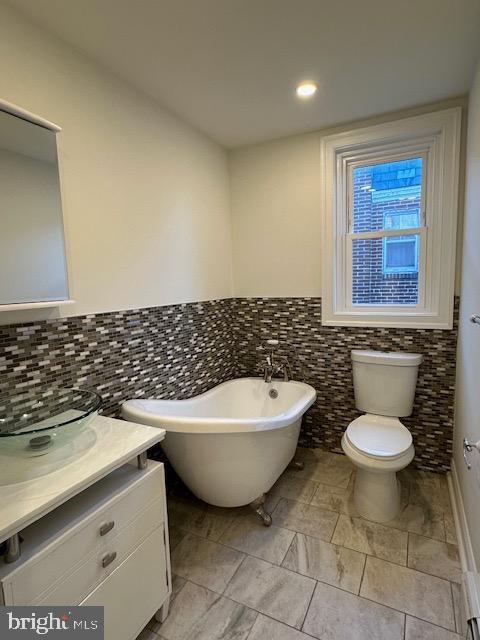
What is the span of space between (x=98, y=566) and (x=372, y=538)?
142 centimetres

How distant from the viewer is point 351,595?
147cm

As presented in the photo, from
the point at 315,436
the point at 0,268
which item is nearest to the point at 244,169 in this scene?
the point at 0,268

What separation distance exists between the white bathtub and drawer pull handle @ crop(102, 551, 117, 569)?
0.56 metres

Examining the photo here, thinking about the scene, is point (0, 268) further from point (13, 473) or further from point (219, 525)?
point (219, 525)

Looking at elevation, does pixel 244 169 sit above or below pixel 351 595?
above

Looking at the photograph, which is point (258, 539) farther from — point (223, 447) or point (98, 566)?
point (98, 566)

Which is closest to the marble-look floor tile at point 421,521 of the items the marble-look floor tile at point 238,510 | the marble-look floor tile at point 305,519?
the marble-look floor tile at point 305,519

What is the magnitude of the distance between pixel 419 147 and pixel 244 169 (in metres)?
1.27

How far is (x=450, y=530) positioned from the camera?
1.81 metres

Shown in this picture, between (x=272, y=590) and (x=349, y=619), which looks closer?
(x=349, y=619)

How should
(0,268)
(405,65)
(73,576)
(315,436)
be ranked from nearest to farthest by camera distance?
(73,576) < (0,268) < (405,65) < (315,436)

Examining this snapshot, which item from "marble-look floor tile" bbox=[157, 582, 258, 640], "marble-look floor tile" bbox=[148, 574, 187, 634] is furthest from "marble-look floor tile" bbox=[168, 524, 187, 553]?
"marble-look floor tile" bbox=[157, 582, 258, 640]

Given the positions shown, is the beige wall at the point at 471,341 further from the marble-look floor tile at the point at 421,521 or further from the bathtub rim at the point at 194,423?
the bathtub rim at the point at 194,423

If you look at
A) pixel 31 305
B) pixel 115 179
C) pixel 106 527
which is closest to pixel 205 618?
pixel 106 527
